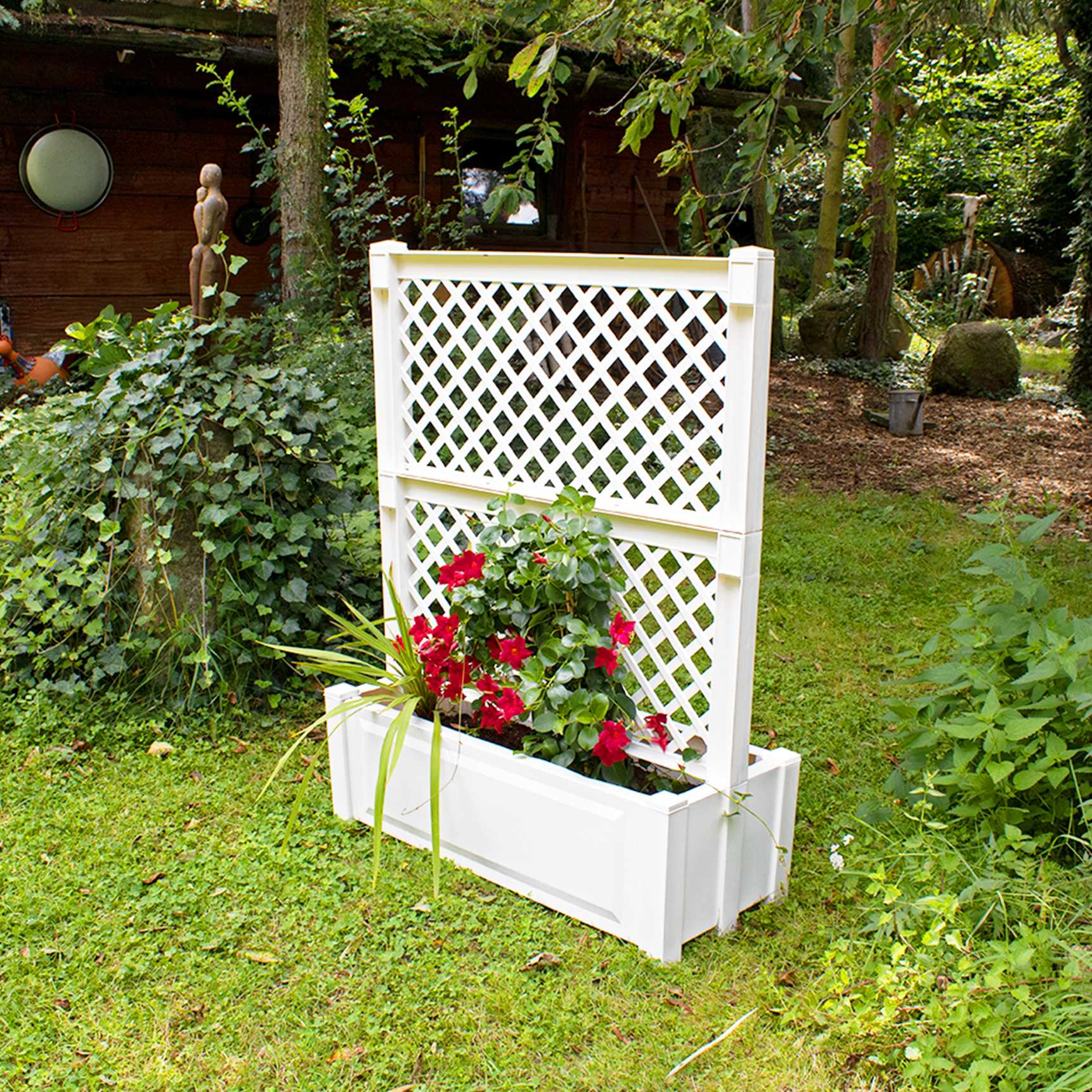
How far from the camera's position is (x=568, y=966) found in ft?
8.79

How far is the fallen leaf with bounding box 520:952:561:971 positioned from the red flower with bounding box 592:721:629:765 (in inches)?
19.8

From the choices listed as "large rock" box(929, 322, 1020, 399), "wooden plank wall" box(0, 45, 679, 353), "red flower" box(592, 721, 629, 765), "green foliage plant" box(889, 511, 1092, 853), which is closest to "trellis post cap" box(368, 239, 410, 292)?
"red flower" box(592, 721, 629, 765)

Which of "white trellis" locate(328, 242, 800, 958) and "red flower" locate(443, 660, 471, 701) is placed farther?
"red flower" locate(443, 660, 471, 701)

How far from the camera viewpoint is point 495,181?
943 cm

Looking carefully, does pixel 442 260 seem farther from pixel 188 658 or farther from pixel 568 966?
pixel 568 966

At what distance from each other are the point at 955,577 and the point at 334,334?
Answer: 11.9ft

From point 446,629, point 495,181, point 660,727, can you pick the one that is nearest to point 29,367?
point 495,181

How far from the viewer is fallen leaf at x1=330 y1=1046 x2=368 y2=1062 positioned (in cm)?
237

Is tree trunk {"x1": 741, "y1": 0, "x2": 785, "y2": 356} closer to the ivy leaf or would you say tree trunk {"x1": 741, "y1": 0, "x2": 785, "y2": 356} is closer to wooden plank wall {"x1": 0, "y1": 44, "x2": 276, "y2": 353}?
wooden plank wall {"x1": 0, "y1": 44, "x2": 276, "y2": 353}

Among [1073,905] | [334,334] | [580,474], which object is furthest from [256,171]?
[1073,905]

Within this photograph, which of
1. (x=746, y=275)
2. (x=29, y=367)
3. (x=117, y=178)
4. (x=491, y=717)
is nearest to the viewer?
(x=746, y=275)

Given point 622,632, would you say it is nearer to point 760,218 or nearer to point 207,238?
point 207,238

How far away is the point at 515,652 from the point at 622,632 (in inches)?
11.7

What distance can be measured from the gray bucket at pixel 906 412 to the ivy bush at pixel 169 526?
6050mm
